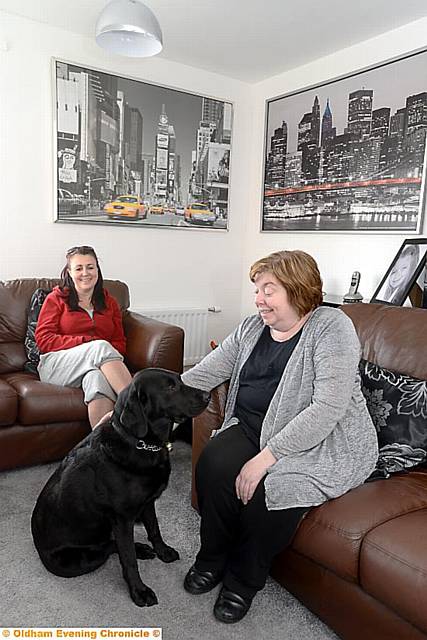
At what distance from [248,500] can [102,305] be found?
62.5 inches

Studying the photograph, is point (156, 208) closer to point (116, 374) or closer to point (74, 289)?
point (74, 289)

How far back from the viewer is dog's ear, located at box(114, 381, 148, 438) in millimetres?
1628

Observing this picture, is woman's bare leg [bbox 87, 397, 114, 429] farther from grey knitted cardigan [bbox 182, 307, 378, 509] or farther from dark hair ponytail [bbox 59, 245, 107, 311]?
grey knitted cardigan [bbox 182, 307, 378, 509]

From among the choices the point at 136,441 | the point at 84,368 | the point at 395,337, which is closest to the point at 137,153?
the point at 84,368

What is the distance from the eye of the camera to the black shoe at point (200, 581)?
170 centimetres

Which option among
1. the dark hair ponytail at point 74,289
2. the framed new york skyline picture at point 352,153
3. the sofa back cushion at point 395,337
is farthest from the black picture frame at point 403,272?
the dark hair ponytail at point 74,289

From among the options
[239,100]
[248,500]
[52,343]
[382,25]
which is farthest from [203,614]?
[239,100]

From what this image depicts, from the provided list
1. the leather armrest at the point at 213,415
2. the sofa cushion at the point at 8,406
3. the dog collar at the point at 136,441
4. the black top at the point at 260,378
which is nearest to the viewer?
the dog collar at the point at 136,441

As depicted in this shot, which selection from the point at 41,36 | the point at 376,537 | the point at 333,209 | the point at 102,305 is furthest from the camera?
the point at 333,209

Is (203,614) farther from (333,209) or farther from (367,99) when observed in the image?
(367,99)

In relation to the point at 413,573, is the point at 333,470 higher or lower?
higher

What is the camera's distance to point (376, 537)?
1363 millimetres

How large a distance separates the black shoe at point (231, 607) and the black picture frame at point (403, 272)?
5.30ft

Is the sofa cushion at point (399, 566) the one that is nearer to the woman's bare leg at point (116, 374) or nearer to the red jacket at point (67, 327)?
the woman's bare leg at point (116, 374)
